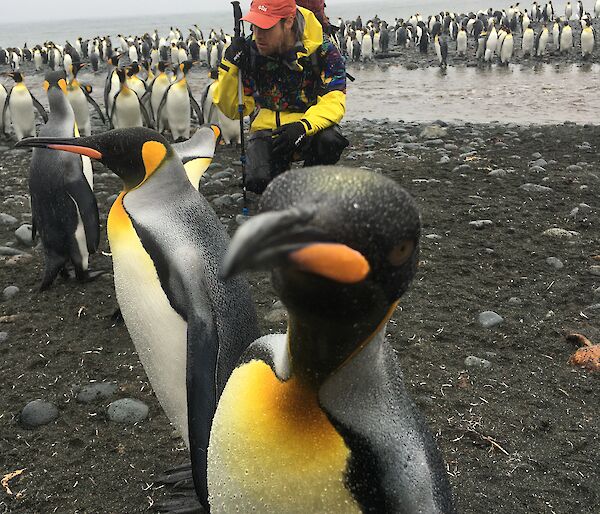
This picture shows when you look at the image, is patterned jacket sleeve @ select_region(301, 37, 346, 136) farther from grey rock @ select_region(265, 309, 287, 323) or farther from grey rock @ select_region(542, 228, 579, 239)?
grey rock @ select_region(542, 228, 579, 239)

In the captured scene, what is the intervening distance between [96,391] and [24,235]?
93.6 inches

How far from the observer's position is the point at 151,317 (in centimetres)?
212

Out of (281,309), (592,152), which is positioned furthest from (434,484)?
(592,152)

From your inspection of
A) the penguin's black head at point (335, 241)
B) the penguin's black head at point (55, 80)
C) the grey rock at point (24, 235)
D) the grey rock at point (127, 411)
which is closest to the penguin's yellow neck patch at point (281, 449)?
the penguin's black head at point (335, 241)

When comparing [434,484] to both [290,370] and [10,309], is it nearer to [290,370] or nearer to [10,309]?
[290,370]

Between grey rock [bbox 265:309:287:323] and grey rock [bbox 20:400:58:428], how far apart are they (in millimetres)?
1199

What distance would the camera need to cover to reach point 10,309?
368cm

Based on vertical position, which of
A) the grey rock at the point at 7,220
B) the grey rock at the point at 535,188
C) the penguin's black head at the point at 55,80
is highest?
the penguin's black head at the point at 55,80

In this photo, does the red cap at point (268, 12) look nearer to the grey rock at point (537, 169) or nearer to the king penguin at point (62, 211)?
the king penguin at point (62, 211)

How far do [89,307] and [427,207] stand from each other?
2.81 m

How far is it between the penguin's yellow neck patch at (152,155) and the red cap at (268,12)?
1.04 meters

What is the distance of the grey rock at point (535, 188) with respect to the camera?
17.6ft

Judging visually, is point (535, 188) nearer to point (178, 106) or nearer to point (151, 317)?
point (151, 317)

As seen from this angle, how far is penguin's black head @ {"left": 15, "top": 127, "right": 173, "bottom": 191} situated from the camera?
217 centimetres
